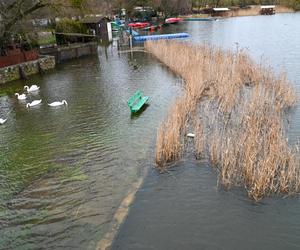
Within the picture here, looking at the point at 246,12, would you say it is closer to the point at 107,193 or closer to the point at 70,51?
the point at 70,51

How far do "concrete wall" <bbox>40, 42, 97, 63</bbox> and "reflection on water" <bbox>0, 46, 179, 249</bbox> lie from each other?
366 inches

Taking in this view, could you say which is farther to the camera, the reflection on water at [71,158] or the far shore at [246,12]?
the far shore at [246,12]

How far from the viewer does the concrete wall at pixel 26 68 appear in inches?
925

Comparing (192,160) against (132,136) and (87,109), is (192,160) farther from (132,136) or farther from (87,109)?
(87,109)

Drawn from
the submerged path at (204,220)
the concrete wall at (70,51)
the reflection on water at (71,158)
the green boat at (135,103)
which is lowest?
the submerged path at (204,220)

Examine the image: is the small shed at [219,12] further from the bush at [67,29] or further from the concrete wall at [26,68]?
the concrete wall at [26,68]

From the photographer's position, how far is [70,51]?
106ft

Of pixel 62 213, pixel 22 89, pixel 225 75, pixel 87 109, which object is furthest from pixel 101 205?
pixel 22 89

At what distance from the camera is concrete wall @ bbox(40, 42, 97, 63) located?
99.9ft

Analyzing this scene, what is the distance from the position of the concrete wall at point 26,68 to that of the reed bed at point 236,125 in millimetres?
11748

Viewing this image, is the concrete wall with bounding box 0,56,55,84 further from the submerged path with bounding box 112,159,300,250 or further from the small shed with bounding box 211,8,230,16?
the small shed with bounding box 211,8,230,16

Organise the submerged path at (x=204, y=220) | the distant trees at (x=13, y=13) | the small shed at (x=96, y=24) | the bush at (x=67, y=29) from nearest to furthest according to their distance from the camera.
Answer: the submerged path at (x=204, y=220) < the distant trees at (x=13, y=13) < the bush at (x=67, y=29) < the small shed at (x=96, y=24)

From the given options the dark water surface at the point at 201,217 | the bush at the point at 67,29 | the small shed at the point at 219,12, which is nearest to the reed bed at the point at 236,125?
the dark water surface at the point at 201,217

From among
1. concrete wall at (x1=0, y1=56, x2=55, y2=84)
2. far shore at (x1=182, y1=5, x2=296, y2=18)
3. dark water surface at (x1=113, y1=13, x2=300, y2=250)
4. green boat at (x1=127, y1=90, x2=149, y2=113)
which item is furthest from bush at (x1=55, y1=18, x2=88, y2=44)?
far shore at (x1=182, y1=5, x2=296, y2=18)
